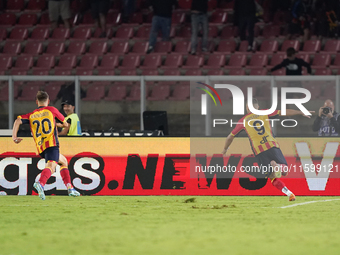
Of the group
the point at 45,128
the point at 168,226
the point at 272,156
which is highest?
the point at 45,128

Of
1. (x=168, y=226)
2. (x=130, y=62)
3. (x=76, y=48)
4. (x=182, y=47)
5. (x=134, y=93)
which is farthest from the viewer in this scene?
(x=76, y=48)

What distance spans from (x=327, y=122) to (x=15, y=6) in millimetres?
12757

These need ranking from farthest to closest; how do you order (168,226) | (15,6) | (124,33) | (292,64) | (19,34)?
1. (15,6)
2. (19,34)
3. (124,33)
4. (292,64)
5. (168,226)

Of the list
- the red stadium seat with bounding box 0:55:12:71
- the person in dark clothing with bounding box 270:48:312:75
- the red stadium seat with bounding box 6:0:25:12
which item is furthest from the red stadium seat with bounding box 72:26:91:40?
the person in dark clothing with bounding box 270:48:312:75

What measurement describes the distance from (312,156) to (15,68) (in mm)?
9453

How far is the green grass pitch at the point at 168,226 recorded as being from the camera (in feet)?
18.1

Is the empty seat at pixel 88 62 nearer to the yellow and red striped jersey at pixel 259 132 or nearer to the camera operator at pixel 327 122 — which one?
the yellow and red striped jersey at pixel 259 132

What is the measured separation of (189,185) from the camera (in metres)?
11.6

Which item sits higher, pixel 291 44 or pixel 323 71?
pixel 291 44

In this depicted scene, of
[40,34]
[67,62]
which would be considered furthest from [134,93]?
[40,34]

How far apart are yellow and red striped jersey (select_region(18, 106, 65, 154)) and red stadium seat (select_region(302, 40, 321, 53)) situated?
9.66 meters

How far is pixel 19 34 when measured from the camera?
1945 centimetres

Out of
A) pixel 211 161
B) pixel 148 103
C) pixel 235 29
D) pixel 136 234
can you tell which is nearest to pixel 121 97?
pixel 148 103

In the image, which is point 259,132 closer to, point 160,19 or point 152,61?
point 152,61
